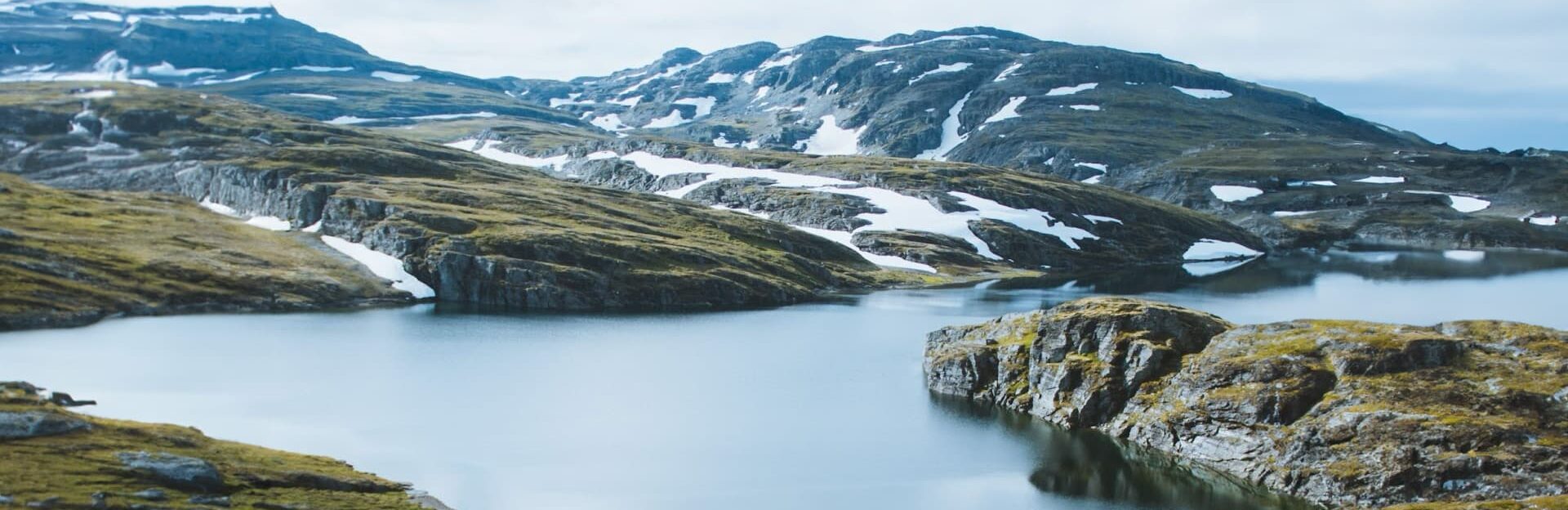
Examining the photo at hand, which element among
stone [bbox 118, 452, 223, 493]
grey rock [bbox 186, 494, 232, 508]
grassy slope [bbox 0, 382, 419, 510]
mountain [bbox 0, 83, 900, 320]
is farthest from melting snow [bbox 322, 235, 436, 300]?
grey rock [bbox 186, 494, 232, 508]

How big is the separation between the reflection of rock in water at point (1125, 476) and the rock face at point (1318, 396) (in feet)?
3.71

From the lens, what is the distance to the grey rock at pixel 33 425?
4755 centimetres

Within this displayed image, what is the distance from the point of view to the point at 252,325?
10406 centimetres

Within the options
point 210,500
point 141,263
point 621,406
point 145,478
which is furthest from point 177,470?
point 141,263

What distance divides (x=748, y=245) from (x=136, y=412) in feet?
345

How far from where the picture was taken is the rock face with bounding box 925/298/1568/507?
5125 cm

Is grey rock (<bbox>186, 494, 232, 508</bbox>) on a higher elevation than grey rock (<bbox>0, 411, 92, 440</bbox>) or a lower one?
lower

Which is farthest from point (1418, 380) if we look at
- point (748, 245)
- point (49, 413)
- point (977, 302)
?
point (748, 245)

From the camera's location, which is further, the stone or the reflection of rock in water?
the reflection of rock in water

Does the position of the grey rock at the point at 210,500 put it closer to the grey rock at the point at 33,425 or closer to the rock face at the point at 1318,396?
the grey rock at the point at 33,425

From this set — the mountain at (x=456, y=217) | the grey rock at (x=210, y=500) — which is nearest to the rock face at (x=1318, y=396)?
the grey rock at (x=210, y=500)

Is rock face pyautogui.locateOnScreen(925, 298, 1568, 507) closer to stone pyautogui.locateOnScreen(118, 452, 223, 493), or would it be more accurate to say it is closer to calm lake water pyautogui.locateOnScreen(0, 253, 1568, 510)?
calm lake water pyautogui.locateOnScreen(0, 253, 1568, 510)

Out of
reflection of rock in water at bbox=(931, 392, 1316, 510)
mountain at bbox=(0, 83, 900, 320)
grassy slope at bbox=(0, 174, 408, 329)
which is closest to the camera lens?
reflection of rock in water at bbox=(931, 392, 1316, 510)

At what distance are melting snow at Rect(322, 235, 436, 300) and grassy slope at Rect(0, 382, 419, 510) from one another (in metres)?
73.7
